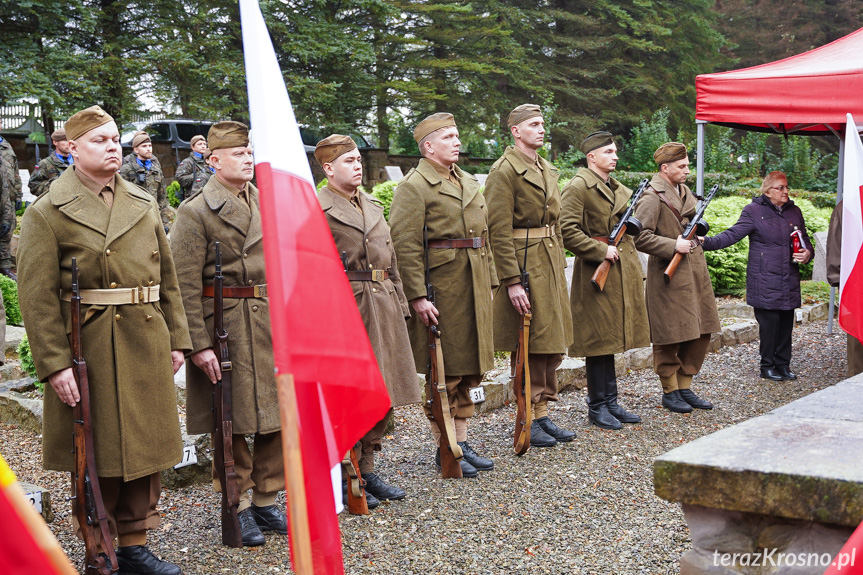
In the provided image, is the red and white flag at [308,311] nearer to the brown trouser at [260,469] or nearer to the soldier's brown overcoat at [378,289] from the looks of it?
the brown trouser at [260,469]

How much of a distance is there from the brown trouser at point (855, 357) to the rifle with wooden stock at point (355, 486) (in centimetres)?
445

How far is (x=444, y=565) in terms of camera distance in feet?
13.0

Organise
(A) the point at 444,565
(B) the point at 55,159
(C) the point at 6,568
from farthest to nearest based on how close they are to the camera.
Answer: (B) the point at 55,159
(A) the point at 444,565
(C) the point at 6,568

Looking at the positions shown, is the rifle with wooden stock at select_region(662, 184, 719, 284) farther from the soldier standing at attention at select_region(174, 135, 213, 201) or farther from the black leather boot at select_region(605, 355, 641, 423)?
Result: the soldier standing at attention at select_region(174, 135, 213, 201)

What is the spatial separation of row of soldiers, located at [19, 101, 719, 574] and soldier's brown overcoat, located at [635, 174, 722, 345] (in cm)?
2

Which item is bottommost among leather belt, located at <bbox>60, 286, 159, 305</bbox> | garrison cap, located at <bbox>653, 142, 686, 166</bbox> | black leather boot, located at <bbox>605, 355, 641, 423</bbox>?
black leather boot, located at <bbox>605, 355, 641, 423</bbox>

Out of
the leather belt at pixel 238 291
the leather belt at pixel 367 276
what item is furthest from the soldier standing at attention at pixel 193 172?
the leather belt at pixel 238 291

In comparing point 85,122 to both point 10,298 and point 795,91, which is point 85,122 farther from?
point 795,91

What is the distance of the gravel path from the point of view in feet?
13.2

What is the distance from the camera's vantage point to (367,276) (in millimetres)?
4801

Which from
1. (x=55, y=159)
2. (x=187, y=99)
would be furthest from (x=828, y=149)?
(x=55, y=159)

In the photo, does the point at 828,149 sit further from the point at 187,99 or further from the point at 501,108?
the point at 187,99

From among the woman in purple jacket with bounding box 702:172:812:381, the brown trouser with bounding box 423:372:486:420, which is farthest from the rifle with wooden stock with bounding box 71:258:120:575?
the woman in purple jacket with bounding box 702:172:812:381

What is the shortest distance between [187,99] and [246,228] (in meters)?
16.2
